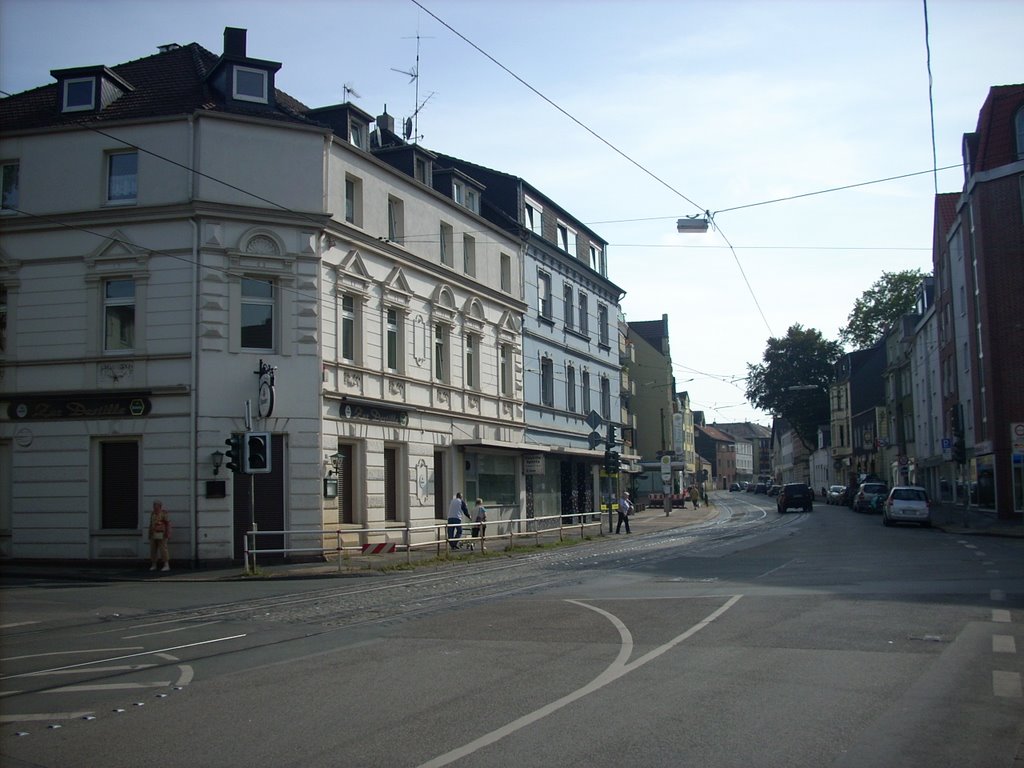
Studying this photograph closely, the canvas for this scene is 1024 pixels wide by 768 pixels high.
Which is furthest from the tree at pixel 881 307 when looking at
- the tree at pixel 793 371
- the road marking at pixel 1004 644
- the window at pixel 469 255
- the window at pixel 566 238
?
the road marking at pixel 1004 644

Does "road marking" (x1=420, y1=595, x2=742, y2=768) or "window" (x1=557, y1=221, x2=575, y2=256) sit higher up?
"window" (x1=557, y1=221, x2=575, y2=256)

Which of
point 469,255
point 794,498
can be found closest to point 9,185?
point 469,255

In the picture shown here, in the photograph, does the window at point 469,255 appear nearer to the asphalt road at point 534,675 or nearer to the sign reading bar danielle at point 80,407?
the sign reading bar danielle at point 80,407

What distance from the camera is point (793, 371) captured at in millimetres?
90750

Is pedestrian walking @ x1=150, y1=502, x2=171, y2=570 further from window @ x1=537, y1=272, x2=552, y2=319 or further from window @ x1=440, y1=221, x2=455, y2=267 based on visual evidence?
window @ x1=537, y1=272, x2=552, y2=319

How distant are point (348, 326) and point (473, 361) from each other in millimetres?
8391

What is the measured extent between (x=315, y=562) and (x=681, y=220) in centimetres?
1259

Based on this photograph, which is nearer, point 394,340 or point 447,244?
point 394,340

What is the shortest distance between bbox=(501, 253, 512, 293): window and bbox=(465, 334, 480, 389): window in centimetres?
369

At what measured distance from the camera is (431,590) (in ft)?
57.4

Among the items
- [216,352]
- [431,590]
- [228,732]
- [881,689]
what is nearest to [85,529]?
[216,352]

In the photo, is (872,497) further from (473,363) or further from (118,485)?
(118,485)

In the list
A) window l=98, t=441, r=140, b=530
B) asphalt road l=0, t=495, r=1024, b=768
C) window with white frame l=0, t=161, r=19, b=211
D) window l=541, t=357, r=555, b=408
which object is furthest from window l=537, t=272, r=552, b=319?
asphalt road l=0, t=495, r=1024, b=768

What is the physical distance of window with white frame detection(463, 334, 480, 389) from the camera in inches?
1405
